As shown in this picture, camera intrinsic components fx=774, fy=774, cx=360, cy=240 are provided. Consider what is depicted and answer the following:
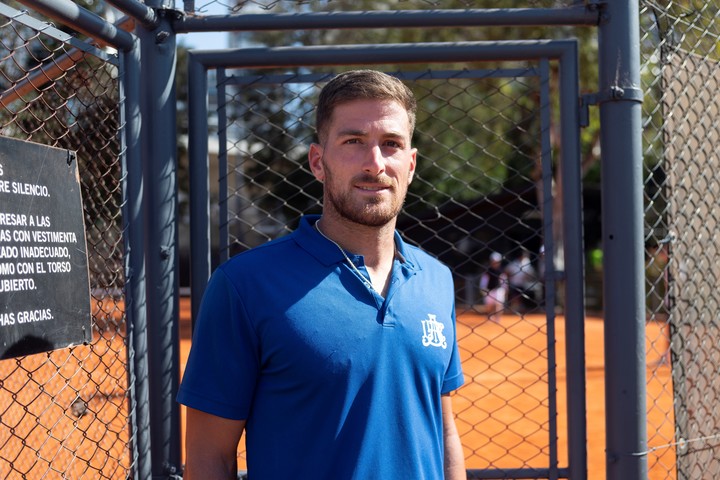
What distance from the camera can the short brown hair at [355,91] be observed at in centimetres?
217

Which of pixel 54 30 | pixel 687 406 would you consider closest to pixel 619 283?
pixel 687 406

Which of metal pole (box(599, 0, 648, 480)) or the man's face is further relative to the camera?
metal pole (box(599, 0, 648, 480))

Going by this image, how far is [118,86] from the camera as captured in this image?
8.43 ft

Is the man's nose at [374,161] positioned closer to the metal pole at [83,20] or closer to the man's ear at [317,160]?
the man's ear at [317,160]

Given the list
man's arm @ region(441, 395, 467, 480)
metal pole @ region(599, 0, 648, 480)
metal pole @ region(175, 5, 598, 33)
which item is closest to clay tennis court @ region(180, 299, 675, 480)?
metal pole @ region(599, 0, 648, 480)

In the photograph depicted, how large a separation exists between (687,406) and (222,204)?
2.06 m

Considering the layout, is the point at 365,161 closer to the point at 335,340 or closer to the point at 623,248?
the point at 335,340

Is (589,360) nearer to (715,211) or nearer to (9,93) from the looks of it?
(715,211)

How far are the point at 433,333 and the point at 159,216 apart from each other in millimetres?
1055

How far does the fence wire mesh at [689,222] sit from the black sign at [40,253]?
2146 millimetres

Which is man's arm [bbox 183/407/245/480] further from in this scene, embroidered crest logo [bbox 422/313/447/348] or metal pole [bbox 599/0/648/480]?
metal pole [bbox 599/0/648/480]

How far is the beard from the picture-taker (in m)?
2.16

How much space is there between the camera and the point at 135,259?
2605 millimetres

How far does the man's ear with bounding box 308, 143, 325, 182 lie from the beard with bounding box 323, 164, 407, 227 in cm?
7
